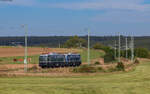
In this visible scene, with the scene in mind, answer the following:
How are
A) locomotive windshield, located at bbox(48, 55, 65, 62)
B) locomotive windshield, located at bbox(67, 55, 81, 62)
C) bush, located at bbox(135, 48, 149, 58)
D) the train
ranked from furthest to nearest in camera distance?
bush, located at bbox(135, 48, 149, 58)
locomotive windshield, located at bbox(67, 55, 81, 62)
locomotive windshield, located at bbox(48, 55, 65, 62)
the train

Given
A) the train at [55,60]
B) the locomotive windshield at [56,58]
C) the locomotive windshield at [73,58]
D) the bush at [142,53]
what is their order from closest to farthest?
1. the train at [55,60]
2. the locomotive windshield at [56,58]
3. the locomotive windshield at [73,58]
4. the bush at [142,53]

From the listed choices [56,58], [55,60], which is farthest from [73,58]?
[55,60]

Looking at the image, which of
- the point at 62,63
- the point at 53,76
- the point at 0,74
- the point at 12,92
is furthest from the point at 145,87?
the point at 62,63

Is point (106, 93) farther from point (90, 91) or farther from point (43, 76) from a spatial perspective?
point (43, 76)

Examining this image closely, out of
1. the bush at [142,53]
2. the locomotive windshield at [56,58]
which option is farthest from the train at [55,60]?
the bush at [142,53]

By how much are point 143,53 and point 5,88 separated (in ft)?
467

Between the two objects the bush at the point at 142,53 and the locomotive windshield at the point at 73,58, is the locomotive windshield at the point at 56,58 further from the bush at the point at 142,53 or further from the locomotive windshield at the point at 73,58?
the bush at the point at 142,53

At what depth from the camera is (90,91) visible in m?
25.5

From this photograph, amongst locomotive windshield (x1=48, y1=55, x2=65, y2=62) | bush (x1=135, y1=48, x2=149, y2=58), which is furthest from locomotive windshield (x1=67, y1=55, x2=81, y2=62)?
bush (x1=135, y1=48, x2=149, y2=58)

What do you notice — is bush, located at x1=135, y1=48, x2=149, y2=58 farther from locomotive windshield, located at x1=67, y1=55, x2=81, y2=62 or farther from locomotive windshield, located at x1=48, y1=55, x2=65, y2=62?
locomotive windshield, located at x1=48, y1=55, x2=65, y2=62

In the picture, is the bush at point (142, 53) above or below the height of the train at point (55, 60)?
above

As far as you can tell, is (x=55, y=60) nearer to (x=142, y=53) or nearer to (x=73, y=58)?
(x=73, y=58)

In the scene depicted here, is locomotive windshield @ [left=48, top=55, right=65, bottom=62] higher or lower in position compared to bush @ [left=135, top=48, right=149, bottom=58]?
lower

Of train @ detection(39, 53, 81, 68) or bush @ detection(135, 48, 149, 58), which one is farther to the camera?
bush @ detection(135, 48, 149, 58)
